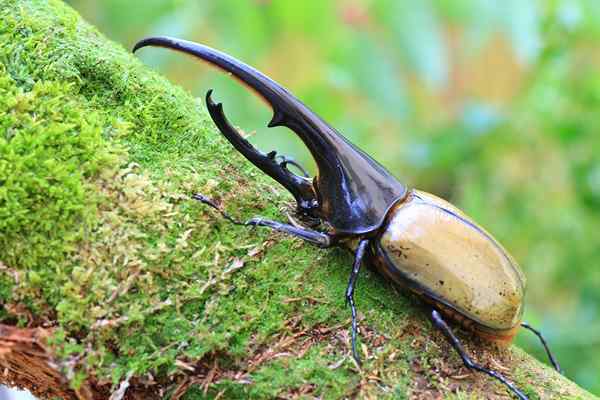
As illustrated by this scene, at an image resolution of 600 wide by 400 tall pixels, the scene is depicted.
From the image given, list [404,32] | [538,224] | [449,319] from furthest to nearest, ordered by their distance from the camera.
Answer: [538,224] → [404,32] → [449,319]

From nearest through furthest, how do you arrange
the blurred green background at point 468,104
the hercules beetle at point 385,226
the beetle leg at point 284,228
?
the beetle leg at point 284,228 < the hercules beetle at point 385,226 < the blurred green background at point 468,104

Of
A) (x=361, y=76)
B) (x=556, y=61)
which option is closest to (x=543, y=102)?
(x=556, y=61)

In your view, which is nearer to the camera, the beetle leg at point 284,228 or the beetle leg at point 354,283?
the beetle leg at point 354,283

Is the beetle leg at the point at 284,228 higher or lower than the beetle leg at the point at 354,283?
higher

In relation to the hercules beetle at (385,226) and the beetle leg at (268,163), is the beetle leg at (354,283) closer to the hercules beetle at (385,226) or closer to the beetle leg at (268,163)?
the hercules beetle at (385,226)

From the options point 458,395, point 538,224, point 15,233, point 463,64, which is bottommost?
point 538,224

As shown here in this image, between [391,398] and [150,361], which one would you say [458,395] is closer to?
[391,398]

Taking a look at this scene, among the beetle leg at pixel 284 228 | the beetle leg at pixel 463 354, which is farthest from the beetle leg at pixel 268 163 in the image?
the beetle leg at pixel 463 354

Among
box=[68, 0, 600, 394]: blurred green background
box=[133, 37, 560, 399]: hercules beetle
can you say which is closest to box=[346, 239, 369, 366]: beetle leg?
box=[133, 37, 560, 399]: hercules beetle
